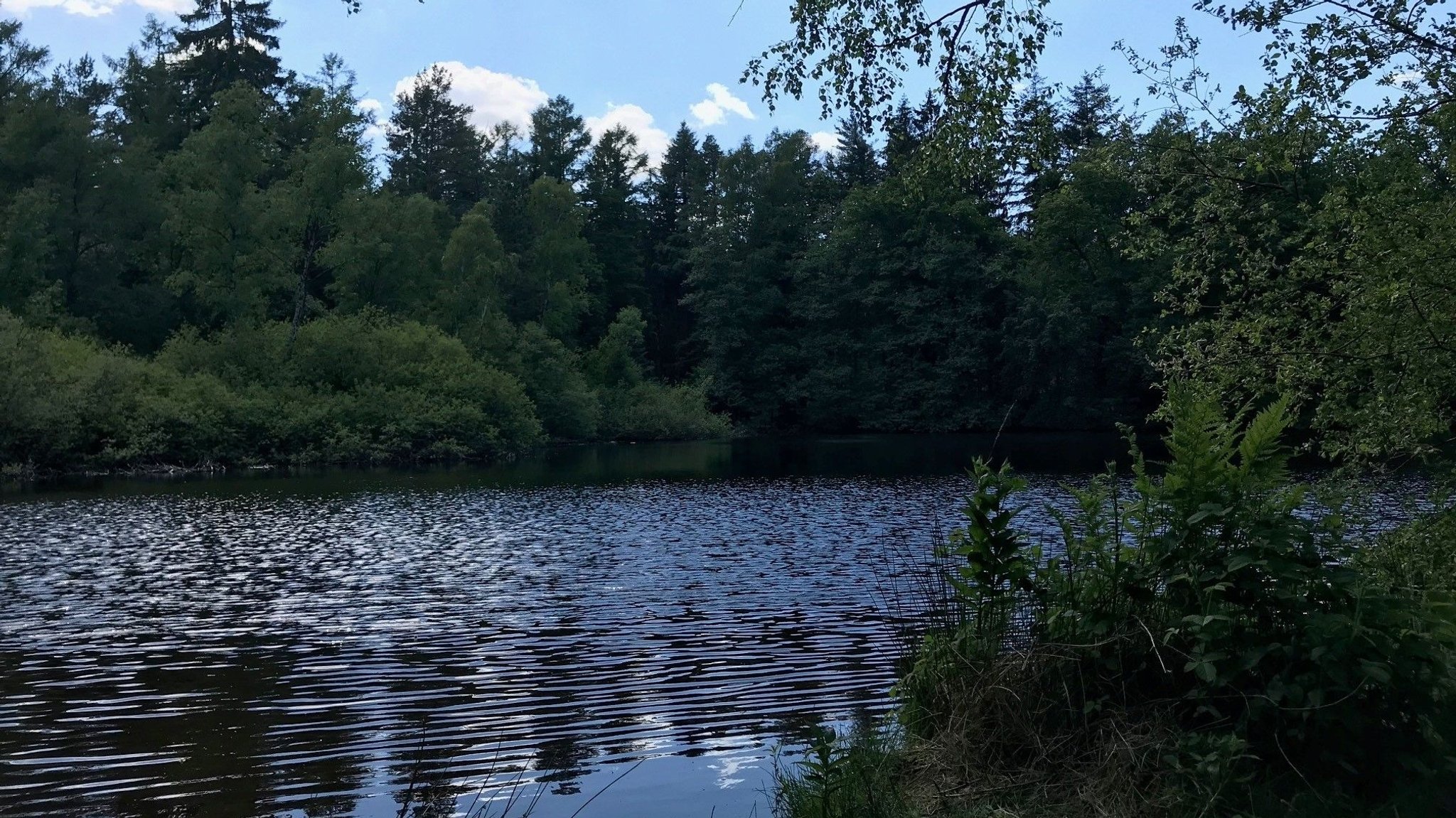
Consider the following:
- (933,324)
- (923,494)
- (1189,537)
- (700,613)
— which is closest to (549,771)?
(1189,537)

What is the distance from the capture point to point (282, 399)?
43938mm

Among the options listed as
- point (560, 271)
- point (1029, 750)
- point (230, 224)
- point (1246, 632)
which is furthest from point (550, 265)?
point (1246, 632)

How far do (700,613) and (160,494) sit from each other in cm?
2080

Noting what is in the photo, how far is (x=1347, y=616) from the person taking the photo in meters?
4.70

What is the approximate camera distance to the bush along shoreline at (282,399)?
3541 centimetres

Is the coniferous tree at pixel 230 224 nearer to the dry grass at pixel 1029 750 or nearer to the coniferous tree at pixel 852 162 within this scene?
the coniferous tree at pixel 852 162

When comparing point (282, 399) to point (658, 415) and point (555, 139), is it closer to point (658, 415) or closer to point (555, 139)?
point (658, 415)

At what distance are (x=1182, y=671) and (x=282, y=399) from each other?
4290 cm

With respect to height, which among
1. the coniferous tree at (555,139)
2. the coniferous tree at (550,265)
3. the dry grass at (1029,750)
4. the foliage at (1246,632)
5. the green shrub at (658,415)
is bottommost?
the dry grass at (1029,750)

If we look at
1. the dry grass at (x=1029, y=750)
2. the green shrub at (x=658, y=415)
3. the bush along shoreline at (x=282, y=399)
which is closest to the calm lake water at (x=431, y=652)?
the dry grass at (x=1029, y=750)

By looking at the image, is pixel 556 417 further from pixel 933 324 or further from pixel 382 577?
pixel 382 577

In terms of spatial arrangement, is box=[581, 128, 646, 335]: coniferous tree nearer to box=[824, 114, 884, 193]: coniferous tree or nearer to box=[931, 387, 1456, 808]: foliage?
box=[824, 114, 884, 193]: coniferous tree

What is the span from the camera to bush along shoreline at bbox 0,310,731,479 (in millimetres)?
35406

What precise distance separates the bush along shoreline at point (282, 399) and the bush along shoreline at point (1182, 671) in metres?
34.7
